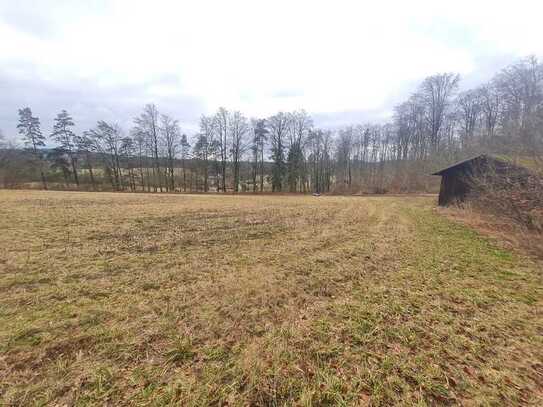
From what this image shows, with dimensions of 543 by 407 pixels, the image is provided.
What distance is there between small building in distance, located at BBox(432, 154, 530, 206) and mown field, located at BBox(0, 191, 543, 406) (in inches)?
207

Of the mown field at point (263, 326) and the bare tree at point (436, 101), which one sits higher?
the bare tree at point (436, 101)

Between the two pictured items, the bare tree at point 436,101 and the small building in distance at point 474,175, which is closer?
the small building in distance at point 474,175

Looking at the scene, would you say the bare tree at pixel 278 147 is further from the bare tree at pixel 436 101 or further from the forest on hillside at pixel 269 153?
the bare tree at pixel 436 101

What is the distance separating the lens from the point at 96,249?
5953mm

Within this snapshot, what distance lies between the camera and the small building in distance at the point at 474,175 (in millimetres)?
8992

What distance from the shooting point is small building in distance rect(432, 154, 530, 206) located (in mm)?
8992

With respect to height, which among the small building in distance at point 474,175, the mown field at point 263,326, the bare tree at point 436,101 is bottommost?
the mown field at point 263,326

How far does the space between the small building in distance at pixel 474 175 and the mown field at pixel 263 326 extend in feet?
17.3

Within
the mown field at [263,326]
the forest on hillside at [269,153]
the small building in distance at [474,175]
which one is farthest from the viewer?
the forest on hillside at [269,153]

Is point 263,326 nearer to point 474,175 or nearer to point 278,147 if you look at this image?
point 474,175

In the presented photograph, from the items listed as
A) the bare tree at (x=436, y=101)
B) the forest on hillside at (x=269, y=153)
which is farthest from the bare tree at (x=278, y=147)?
the bare tree at (x=436, y=101)

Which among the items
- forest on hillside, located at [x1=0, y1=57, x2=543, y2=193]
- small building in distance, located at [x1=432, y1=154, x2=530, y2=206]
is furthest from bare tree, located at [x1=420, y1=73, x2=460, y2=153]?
small building in distance, located at [x1=432, y1=154, x2=530, y2=206]

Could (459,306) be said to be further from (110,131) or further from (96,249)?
(110,131)

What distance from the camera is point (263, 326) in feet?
10.0
